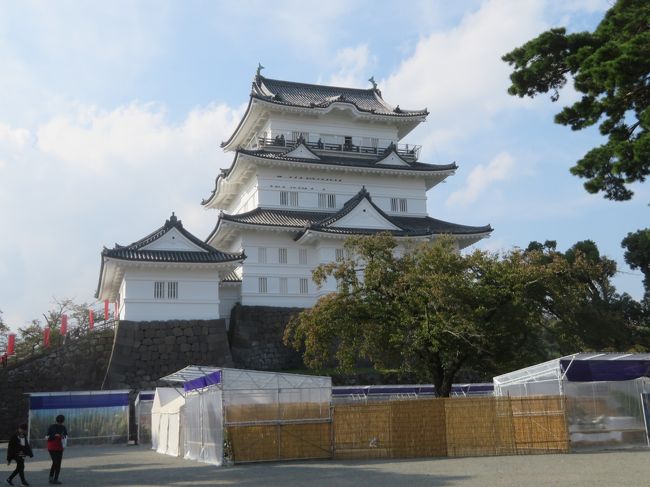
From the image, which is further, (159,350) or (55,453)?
(159,350)

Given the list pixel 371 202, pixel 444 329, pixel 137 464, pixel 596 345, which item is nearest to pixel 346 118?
pixel 371 202

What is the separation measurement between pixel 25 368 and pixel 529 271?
2292cm

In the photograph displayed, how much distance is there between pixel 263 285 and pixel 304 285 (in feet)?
7.23

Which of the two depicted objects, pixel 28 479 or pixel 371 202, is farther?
pixel 371 202

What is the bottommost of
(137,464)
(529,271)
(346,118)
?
(137,464)

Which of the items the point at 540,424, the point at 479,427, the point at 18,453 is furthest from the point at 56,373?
the point at 540,424

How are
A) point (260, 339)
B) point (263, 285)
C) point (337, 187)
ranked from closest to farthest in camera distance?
point (260, 339)
point (263, 285)
point (337, 187)

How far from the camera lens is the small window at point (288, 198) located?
37625 millimetres

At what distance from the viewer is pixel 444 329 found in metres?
21.2

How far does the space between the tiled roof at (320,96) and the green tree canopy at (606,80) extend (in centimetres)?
2558

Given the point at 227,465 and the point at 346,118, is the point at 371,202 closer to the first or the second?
the point at 346,118

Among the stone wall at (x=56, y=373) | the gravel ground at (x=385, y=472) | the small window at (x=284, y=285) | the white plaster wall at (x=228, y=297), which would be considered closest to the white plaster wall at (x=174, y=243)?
the white plaster wall at (x=228, y=297)

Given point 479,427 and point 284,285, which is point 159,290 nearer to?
point 284,285

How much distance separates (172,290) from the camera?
31.7 meters
